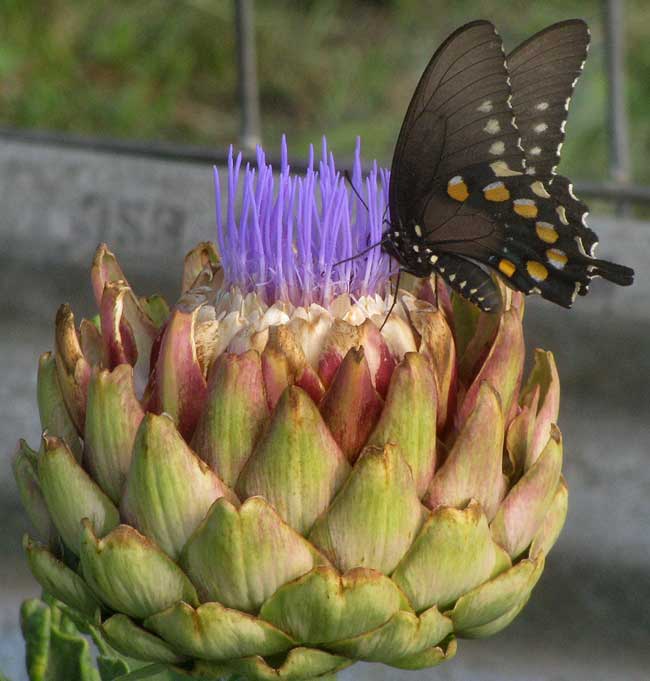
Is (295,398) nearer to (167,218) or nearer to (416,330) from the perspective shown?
(416,330)

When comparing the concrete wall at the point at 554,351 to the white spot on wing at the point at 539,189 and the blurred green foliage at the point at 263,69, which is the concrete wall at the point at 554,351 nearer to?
the white spot on wing at the point at 539,189

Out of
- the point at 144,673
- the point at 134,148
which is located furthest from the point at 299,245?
the point at 134,148

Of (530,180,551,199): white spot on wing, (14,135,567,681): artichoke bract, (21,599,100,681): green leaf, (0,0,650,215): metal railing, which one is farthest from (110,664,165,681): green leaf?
(0,0,650,215): metal railing

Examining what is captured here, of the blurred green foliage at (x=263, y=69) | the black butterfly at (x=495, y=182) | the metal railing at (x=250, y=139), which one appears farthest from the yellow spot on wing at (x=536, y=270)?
the blurred green foliage at (x=263, y=69)

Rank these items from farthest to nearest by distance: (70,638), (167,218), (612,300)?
1. (167,218)
2. (612,300)
3. (70,638)

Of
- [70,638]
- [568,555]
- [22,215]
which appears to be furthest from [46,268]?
[568,555]

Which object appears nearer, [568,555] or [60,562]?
[60,562]

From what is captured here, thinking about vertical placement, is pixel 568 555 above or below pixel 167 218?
below
